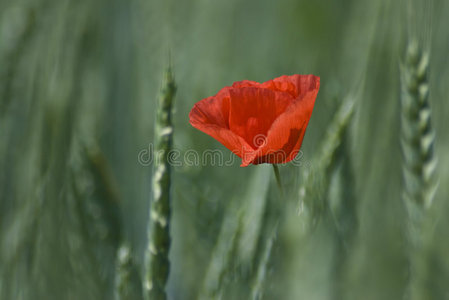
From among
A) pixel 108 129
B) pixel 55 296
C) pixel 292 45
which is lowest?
pixel 55 296

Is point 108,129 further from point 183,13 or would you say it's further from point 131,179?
point 183,13

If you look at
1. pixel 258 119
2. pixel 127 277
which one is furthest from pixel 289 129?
pixel 127 277

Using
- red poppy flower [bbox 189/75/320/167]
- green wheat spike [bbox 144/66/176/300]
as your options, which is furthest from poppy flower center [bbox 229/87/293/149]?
green wheat spike [bbox 144/66/176/300]

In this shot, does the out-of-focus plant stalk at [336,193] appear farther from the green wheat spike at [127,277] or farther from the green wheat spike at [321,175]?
the green wheat spike at [127,277]

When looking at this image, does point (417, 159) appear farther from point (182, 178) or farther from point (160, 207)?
point (182, 178)

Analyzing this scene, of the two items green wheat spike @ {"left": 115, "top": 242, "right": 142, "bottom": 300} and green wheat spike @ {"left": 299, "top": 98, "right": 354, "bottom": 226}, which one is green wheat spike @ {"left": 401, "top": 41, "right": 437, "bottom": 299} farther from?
green wheat spike @ {"left": 115, "top": 242, "right": 142, "bottom": 300}

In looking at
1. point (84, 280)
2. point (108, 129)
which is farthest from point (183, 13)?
point (84, 280)
